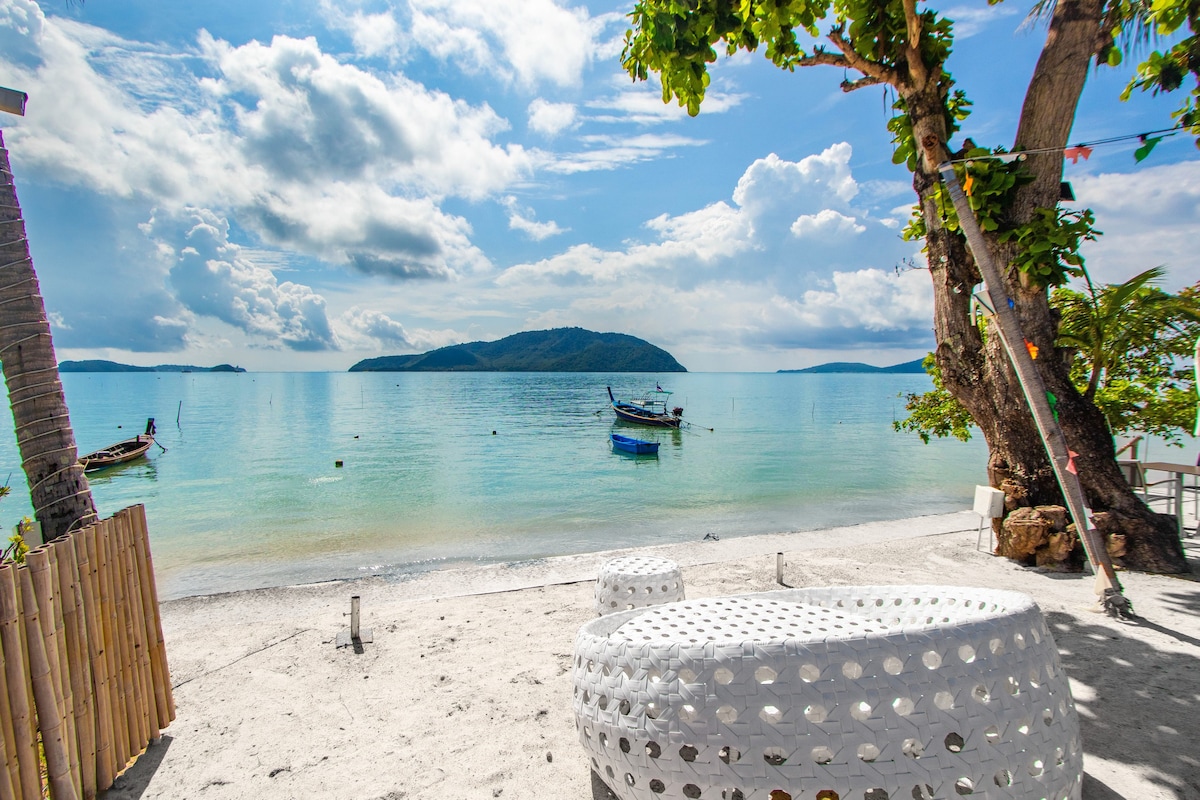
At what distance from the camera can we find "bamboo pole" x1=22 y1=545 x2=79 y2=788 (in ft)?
8.16

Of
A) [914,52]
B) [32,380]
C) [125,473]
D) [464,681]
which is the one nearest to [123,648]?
[32,380]

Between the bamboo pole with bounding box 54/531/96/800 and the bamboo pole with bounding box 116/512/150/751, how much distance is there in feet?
1.17

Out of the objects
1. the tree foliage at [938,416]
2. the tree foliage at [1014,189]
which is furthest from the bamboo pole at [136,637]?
the tree foliage at [938,416]

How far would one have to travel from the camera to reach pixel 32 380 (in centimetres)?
331

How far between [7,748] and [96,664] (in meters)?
0.66

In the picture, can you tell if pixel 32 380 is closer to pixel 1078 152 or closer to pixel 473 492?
pixel 1078 152

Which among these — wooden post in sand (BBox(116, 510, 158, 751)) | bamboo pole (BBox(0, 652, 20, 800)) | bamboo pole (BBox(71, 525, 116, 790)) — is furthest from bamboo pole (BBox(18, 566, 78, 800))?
wooden post in sand (BBox(116, 510, 158, 751))

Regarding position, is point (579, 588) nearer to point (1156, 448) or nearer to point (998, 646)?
point (998, 646)

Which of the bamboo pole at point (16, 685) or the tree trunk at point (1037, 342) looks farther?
the tree trunk at point (1037, 342)

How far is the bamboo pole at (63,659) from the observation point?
2.61m

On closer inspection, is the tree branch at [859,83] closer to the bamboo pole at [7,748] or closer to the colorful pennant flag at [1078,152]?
the colorful pennant flag at [1078,152]

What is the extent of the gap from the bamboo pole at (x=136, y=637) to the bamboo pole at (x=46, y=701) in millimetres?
617

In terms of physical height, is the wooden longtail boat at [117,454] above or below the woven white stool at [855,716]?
below

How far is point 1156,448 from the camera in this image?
25391 mm
